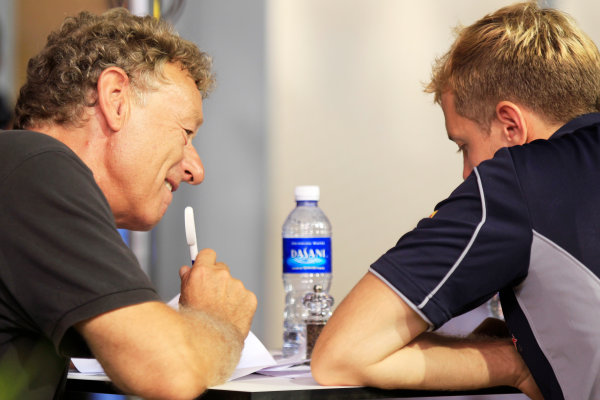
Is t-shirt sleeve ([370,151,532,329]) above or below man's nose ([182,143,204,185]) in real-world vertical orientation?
below

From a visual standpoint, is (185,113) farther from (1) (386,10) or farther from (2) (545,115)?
(1) (386,10)

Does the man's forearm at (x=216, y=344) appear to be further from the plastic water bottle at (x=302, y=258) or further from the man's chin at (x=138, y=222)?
the plastic water bottle at (x=302, y=258)

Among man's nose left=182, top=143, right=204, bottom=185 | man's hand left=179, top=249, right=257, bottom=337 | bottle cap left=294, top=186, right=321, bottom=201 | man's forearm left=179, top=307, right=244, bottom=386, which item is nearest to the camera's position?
man's forearm left=179, top=307, right=244, bottom=386

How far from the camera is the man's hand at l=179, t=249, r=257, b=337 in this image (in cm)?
114

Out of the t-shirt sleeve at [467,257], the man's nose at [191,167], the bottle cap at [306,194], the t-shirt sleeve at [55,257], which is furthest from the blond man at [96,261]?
the bottle cap at [306,194]

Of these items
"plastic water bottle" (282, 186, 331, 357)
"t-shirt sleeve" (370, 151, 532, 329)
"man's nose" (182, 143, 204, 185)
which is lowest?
"plastic water bottle" (282, 186, 331, 357)

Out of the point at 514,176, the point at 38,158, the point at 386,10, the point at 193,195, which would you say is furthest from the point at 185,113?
the point at 386,10

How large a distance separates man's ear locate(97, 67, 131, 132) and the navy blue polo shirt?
0.50 m

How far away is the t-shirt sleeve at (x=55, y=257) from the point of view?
842 millimetres

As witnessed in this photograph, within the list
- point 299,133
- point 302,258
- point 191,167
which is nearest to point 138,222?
point 191,167

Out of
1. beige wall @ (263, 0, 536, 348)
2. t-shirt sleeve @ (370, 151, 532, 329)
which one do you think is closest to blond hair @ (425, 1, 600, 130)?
t-shirt sleeve @ (370, 151, 532, 329)

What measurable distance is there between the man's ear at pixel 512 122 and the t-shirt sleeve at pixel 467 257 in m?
0.24

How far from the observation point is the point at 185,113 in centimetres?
136

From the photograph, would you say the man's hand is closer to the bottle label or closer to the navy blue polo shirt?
the navy blue polo shirt
